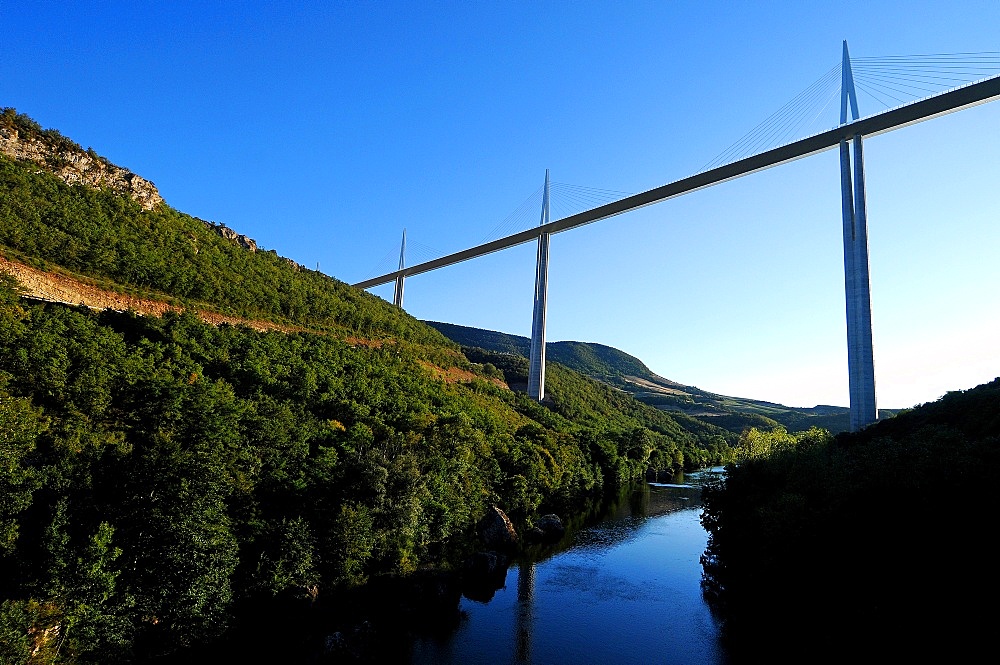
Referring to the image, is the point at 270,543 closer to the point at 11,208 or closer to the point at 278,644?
the point at 278,644

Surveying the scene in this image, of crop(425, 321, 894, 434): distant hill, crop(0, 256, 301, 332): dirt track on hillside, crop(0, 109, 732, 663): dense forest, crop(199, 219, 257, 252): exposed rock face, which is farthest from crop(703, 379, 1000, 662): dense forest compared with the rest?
crop(425, 321, 894, 434): distant hill

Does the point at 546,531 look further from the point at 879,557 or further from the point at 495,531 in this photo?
the point at 879,557

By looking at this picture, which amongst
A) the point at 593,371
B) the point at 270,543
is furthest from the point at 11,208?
the point at 593,371

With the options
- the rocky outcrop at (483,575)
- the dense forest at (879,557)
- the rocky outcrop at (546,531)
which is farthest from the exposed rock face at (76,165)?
the dense forest at (879,557)

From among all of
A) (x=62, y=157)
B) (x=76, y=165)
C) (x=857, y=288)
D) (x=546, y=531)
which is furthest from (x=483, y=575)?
(x=62, y=157)

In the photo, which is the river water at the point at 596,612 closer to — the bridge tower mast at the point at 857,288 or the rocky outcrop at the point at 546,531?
the rocky outcrop at the point at 546,531

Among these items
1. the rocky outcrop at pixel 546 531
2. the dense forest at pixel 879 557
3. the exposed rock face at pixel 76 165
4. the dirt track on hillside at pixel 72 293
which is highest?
the exposed rock face at pixel 76 165
